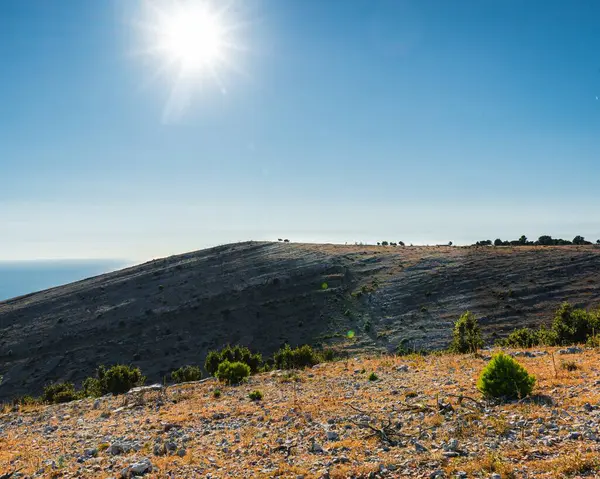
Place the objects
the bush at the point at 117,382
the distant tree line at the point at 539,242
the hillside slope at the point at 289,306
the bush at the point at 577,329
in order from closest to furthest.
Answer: the bush at the point at 577,329, the bush at the point at 117,382, the hillside slope at the point at 289,306, the distant tree line at the point at 539,242

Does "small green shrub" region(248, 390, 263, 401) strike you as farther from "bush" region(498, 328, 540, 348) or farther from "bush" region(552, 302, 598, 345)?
"bush" region(552, 302, 598, 345)

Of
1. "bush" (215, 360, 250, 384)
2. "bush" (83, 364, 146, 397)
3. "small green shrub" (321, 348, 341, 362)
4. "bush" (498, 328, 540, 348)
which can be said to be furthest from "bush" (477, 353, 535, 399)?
"bush" (83, 364, 146, 397)

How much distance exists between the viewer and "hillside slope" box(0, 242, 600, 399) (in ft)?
167

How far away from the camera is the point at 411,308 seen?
180ft

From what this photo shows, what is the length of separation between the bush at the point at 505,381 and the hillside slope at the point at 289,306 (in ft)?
109

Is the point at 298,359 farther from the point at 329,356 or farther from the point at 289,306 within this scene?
the point at 289,306

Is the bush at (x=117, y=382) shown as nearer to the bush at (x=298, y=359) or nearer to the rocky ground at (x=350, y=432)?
the rocky ground at (x=350, y=432)

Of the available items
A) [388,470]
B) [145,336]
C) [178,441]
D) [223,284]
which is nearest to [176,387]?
[178,441]

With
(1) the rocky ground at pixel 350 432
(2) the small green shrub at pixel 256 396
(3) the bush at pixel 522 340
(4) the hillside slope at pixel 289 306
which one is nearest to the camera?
(1) the rocky ground at pixel 350 432

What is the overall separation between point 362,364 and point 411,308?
3458 centimetres

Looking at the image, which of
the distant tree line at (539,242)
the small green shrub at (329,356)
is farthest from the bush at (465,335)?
the distant tree line at (539,242)

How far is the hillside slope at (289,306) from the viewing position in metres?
51.0

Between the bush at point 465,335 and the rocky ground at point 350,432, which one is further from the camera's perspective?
the bush at point 465,335

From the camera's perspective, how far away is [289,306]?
65625mm
